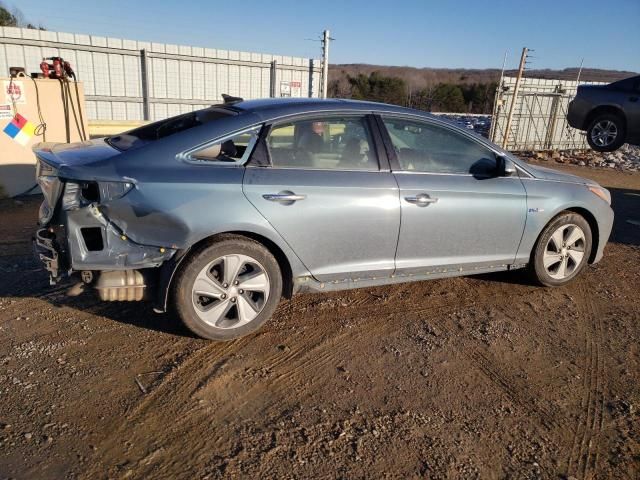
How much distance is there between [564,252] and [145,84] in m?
9.96

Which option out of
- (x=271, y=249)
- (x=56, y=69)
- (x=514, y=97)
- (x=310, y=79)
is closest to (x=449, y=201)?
(x=271, y=249)

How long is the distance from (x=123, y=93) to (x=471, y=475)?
11.4 m

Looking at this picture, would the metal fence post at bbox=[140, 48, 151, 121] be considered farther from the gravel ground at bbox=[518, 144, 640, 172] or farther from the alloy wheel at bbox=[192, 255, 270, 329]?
the gravel ground at bbox=[518, 144, 640, 172]

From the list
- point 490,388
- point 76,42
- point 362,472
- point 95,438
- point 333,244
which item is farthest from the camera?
point 76,42

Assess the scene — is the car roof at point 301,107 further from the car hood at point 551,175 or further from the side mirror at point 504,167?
the car hood at point 551,175

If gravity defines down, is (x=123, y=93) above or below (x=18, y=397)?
above

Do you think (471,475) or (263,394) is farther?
(263,394)

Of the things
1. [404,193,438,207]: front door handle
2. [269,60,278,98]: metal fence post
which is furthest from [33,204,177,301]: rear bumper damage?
[269,60,278,98]: metal fence post

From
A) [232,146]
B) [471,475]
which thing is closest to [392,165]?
[232,146]

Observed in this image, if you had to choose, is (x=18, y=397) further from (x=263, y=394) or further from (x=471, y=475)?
(x=471, y=475)

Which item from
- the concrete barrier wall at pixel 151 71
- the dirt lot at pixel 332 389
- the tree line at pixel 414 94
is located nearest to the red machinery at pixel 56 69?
the concrete barrier wall at pixel 151 71

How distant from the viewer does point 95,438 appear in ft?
8.67

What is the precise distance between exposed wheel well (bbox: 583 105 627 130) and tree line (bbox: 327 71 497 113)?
2265 centimetres

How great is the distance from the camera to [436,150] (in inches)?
167
